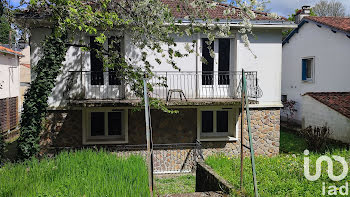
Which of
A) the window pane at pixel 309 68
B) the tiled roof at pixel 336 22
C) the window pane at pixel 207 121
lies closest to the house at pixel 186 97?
the window pane at pixel 207 121

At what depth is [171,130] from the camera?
1201cm

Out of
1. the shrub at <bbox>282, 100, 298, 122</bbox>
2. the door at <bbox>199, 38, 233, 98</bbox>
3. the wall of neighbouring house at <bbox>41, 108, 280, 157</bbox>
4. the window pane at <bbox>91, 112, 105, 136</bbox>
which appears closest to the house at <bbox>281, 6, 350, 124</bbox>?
the shrub at <bbox>282, 100, 298, 122</bbox>

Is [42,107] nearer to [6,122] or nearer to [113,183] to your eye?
[113,183]

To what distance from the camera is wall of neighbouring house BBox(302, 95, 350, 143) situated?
13703 millimetres

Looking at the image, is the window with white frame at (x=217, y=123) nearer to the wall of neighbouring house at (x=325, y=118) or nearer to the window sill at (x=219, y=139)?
the window sill at (x=219, y=139)

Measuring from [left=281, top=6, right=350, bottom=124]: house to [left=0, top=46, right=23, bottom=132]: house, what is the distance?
17.7 meters

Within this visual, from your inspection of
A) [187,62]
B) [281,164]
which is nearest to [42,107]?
[187,62]

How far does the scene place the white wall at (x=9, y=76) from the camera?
1850 centimetres

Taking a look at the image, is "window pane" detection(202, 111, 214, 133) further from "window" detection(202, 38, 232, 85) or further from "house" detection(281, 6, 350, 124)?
"house" detection(281, 6, 350, 124)

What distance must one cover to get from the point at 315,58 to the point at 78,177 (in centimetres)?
1661

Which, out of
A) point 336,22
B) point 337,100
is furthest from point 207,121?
point 336,22

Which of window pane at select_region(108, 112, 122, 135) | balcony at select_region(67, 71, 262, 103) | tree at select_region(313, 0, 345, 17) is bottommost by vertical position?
window pane at select_region(108, 112, 122, 135)

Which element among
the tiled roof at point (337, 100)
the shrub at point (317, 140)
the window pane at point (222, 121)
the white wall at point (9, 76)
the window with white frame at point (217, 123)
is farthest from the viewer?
the white wall at point (9, 76)

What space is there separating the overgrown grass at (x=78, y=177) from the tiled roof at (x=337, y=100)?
11.1 m
